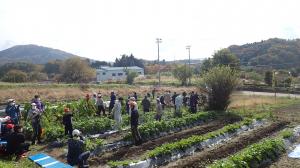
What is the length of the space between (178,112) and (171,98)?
4.24 metres

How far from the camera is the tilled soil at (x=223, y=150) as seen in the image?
13177 millimetres

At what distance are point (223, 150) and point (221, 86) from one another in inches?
514

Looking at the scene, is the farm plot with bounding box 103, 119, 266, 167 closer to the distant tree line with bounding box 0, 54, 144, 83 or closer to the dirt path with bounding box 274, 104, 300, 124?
the dirt path with bounding box 274, 104, 300, 124

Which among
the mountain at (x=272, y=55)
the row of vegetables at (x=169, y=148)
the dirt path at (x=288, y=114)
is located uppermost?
the mountain at (x=272, y=55)

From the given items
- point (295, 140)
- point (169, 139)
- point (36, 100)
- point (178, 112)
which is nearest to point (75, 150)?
point (169, 139)

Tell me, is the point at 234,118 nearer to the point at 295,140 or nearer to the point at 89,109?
the point at 295,140

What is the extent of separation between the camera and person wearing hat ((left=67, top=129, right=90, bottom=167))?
1098 centimetres

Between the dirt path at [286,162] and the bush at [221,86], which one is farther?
the bush at [221,86]

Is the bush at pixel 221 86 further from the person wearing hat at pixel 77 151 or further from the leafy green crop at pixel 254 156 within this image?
the person wearing hat at pixel 77 151

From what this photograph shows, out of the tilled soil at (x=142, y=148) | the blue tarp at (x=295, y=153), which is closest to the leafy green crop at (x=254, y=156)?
the blue tarp at (x=295, y=153)

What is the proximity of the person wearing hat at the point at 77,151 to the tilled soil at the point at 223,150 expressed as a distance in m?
3.25

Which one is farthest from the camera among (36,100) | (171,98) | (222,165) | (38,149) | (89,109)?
(171,98)

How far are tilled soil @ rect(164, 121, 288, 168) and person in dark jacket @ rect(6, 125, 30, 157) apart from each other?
5.07 meters

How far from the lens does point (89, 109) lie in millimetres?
22938
